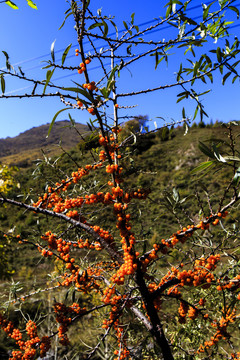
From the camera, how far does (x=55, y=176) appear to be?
171cm

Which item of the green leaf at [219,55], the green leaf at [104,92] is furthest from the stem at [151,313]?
the green leaf at [219,55]

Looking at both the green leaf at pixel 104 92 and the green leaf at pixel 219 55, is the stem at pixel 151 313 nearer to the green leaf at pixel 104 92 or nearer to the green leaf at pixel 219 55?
the green leaf at pixel 104 92

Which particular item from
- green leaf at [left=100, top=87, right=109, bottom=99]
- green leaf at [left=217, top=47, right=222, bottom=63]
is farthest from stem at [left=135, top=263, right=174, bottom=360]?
green leaf at [left=217, top=47, right=222, bottom=63]

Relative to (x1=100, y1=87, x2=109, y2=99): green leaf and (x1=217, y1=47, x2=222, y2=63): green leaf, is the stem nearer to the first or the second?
(x1=100, y1=87, x2=109, y2=99): green leaf

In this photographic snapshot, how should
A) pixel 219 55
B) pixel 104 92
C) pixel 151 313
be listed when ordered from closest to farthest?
pixel 104 92 < pixel 219 55 < pixel 151 313

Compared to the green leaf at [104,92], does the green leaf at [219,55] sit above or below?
above

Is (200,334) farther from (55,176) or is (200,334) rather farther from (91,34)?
(91,34)

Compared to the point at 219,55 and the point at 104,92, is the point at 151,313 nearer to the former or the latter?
the point at 104,92

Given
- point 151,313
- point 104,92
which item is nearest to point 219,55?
point 104,92

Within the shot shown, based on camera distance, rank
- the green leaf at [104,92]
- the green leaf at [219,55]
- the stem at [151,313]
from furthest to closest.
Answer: the stem at [151,313] < the green leaf at [219,55] < the green leaf at [104,92]

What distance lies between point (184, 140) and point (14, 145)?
180 feet

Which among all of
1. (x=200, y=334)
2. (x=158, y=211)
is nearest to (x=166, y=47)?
(x=200, y=334)

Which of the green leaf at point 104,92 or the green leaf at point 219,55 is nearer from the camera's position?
the green leaf at point 104,92

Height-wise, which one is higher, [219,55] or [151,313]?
[219,55]
